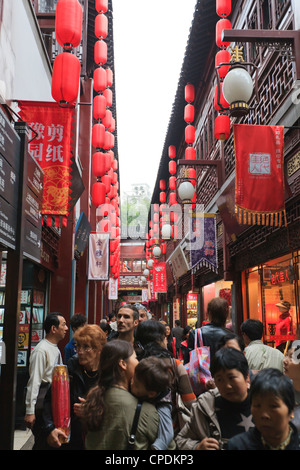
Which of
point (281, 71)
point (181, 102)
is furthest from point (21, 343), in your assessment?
point (181, 102)

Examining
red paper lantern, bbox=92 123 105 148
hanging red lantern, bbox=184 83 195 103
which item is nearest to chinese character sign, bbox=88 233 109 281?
red paper lantern, bbox=92 123 105 148

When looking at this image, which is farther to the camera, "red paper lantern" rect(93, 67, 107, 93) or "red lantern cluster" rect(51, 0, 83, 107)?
"red paper lantern" rect(93, 67, 107, 93)

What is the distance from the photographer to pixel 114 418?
8.41ft

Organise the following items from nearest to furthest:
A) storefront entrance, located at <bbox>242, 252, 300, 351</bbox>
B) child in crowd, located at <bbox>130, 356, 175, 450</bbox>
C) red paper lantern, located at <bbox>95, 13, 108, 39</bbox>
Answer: child in crowd, located at <bbox>130, 356, 175, 450</bbox>, storefront entrance, located at <bbox>242, 252, 300, 351</bbox>, red paper lantern, located at <bbox>95, 13, 108, 39</bbox>

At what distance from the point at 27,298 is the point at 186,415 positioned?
593cm

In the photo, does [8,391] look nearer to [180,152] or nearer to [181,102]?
[181,102]

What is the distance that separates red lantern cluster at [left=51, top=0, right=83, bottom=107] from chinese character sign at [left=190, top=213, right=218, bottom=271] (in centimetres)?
669

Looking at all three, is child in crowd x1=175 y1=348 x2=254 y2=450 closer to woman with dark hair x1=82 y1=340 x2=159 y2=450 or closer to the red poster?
woman with dark hair x1=82 y1=340 x2=159 y2=450

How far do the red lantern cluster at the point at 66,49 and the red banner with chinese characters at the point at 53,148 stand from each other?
329 mm

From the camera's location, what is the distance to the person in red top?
8.23m

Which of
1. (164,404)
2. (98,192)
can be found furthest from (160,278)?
(164,404)

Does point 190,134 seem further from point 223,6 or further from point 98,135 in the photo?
point 223,6

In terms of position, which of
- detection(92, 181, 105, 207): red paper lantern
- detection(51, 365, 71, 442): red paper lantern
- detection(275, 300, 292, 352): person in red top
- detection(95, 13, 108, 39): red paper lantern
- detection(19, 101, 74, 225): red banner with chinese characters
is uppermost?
detection(95, 13, 108, 39): red paper lantern

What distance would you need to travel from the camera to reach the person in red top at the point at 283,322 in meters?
8.23
